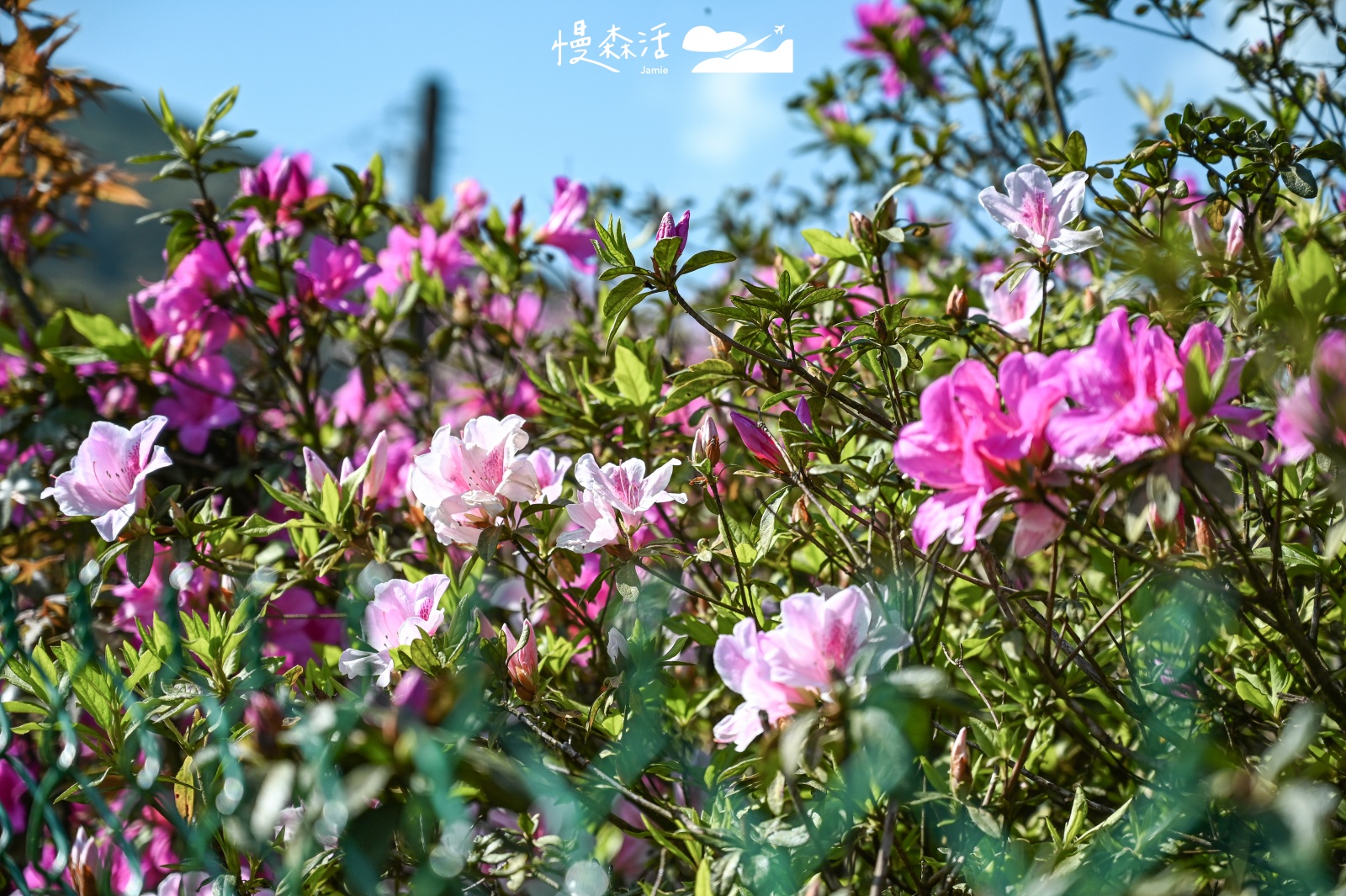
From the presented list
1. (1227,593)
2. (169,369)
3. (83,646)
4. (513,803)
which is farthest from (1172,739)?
(169,369)

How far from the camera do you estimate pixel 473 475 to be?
1.11 m

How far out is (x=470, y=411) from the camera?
8.25 feet

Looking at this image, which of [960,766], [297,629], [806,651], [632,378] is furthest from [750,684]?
[297,629]

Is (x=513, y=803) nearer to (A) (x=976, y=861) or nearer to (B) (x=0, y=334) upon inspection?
(A) (x=976, y=861)

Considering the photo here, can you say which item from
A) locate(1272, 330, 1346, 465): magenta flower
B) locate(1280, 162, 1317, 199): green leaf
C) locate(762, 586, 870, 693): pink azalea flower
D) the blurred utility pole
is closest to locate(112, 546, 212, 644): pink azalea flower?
locate(762, 586, 870, 693): pink azalea flower

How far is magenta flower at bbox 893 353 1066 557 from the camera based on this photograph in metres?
0.78

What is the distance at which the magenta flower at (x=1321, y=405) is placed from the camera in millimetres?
708

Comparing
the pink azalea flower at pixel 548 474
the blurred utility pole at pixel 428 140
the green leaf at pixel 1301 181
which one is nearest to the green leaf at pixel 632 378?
the pink azalea flower at pixel 548 474

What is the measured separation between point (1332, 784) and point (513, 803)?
88cm

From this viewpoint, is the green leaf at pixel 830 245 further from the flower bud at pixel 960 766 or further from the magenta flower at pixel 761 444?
the flower bud at pixel 960 766

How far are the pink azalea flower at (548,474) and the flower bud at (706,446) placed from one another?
0.52 feet

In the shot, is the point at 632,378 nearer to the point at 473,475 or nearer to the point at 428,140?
the point at 473,475

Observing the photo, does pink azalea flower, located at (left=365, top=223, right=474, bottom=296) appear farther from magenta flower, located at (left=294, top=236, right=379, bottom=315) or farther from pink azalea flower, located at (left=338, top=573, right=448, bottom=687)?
pink azalea flower, located at (left=338, top=573, right=448, bottom=687)

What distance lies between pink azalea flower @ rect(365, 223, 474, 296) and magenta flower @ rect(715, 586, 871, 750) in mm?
1604
